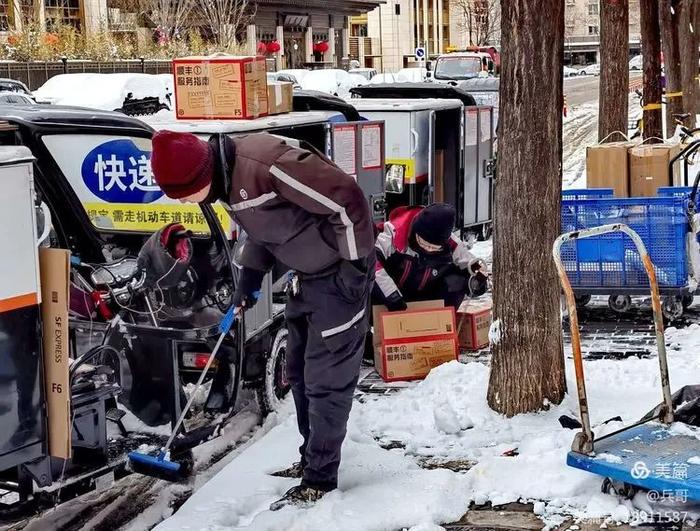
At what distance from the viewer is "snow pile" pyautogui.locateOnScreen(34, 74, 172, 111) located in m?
27.5

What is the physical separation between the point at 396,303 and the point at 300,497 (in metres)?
2.62

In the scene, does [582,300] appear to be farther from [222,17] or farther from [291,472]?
[222,17]

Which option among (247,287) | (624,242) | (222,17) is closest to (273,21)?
(222,17)

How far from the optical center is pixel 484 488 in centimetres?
510

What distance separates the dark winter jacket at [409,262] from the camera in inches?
308

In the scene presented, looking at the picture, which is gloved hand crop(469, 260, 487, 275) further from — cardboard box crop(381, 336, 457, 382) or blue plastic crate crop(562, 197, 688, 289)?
blue plastic crate crop(562, 197, 688, 289)

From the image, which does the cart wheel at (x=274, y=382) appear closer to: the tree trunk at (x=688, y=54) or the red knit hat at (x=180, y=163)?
the red knit hat at (x=180, y=163)

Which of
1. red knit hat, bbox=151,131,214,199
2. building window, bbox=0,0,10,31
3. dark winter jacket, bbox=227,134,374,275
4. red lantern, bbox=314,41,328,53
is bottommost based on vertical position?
dark winter jacket, bbox=227,134,374,275

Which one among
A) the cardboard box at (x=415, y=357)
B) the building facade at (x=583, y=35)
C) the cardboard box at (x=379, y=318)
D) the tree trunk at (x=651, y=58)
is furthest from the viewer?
the building facade at (x=583, y=35)

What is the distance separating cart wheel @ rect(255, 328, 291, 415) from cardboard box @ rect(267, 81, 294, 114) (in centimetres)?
173

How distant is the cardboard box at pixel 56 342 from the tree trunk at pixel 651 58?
40.0 feet

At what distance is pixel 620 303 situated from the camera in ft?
30.0

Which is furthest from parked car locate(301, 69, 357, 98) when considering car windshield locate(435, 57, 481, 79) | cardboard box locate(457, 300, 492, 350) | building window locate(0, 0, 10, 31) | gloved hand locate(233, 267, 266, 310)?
gloved hand locate(233, 267, 266, 310)

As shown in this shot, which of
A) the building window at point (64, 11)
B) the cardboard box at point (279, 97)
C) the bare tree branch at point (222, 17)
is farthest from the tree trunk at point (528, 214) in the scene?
the bare tree branch at point (222, 17)
